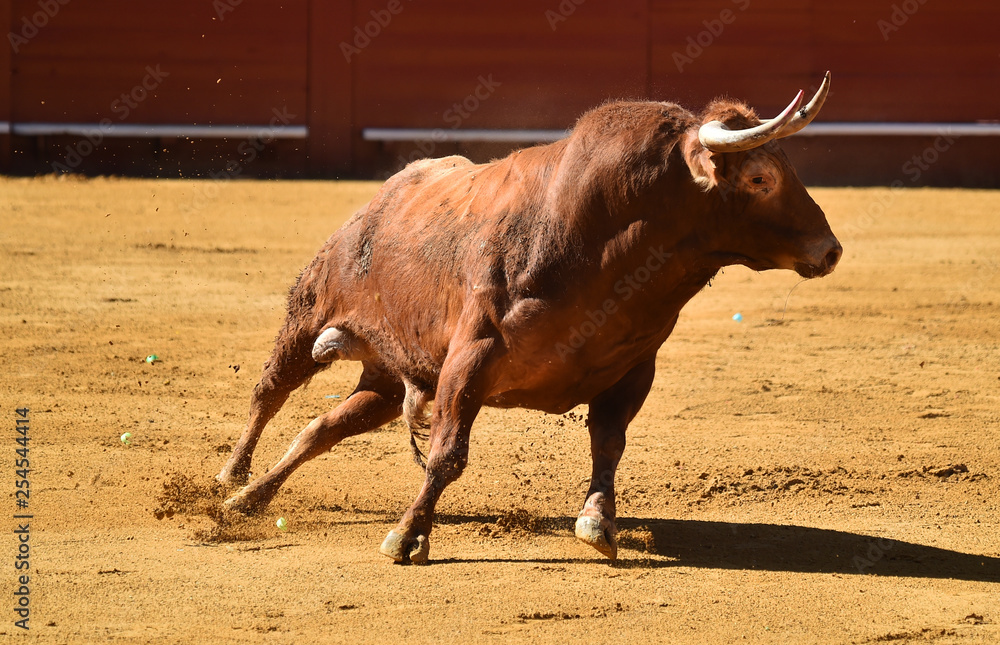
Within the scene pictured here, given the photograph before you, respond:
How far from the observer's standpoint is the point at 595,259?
3.25 meters

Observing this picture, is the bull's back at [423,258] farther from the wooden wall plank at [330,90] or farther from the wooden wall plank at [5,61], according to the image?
the wooden wall plank at [5,61]

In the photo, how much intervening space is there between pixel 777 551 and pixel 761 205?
1.05 m

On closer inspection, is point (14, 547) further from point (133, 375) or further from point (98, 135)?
point (98, 135)

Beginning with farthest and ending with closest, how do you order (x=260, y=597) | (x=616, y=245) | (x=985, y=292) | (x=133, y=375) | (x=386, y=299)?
(x=985, y=292) < (x=133, y=375) < (x=386, y=299) < (x=616, y=245) < (x=260, y=597)

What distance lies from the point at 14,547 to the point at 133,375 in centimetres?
226

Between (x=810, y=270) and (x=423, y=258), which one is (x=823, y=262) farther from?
(x=423, y=258)

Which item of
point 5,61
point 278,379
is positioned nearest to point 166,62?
point 5,61

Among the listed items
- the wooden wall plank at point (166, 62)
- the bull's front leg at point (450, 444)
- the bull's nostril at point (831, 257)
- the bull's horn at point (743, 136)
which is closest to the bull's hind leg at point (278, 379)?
the bull's front leg at point (450, 444)

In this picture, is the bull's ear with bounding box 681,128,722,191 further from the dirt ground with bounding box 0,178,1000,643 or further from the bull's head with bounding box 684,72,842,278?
the dirt ground with bounding box 0,178,1000,643

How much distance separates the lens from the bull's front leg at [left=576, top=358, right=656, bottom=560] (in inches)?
130

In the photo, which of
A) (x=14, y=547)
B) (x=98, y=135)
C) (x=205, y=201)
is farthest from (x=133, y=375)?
(x=98, y=135)

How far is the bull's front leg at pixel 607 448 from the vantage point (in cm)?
331

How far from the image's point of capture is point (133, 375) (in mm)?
5562

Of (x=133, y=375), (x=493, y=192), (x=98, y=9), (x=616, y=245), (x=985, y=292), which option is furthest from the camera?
(x=98, y=9)
